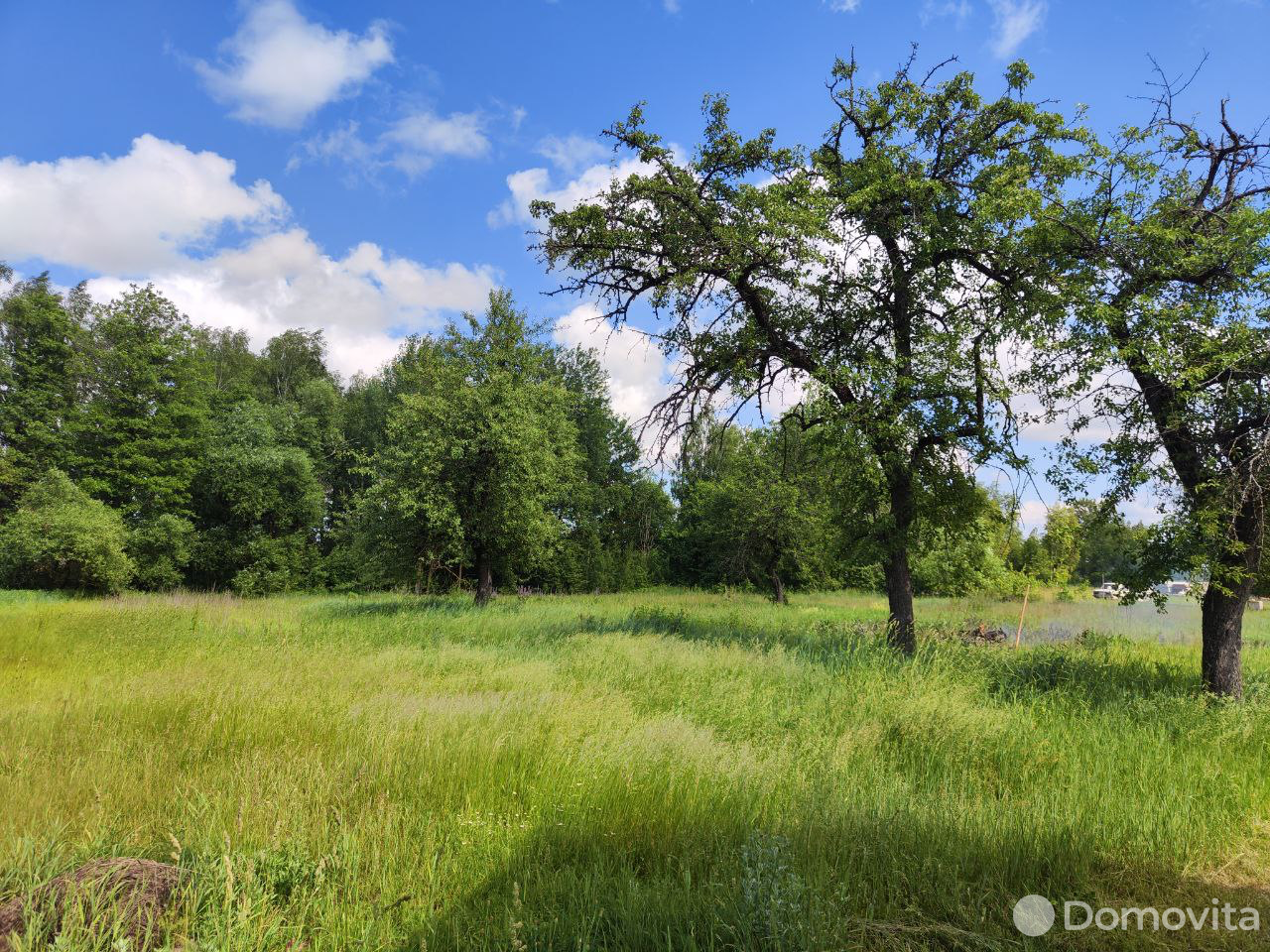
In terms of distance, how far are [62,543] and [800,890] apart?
38.3 metres

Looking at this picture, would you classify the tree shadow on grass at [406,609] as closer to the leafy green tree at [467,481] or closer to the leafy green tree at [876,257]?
the leafy green tree at [467,481]

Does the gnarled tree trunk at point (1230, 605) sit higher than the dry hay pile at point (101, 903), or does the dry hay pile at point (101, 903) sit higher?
the gnarled tree trunk at point (1230, 605)

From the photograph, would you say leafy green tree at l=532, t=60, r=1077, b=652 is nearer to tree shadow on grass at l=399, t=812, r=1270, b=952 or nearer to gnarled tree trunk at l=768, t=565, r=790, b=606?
tree shadow on grass at l=399, t=812, r=1270, b=952

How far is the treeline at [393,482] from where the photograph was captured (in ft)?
66.4

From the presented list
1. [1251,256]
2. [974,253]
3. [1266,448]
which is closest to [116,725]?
[1266,448]

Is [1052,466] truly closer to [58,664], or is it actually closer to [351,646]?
[351,646]

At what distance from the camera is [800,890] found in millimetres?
2887

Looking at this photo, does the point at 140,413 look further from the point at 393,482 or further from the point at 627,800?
the point at 627,800

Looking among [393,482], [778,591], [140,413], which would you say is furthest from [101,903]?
[140,413]

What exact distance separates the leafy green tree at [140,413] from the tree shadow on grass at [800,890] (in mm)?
44036

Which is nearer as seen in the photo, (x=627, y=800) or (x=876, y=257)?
(x=627, y=800)

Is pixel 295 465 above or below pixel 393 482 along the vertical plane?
above

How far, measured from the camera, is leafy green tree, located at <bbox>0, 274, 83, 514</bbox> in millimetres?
35875

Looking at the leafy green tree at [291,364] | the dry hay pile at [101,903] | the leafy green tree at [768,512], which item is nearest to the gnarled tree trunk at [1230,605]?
the leafy green tree at [768,512]
